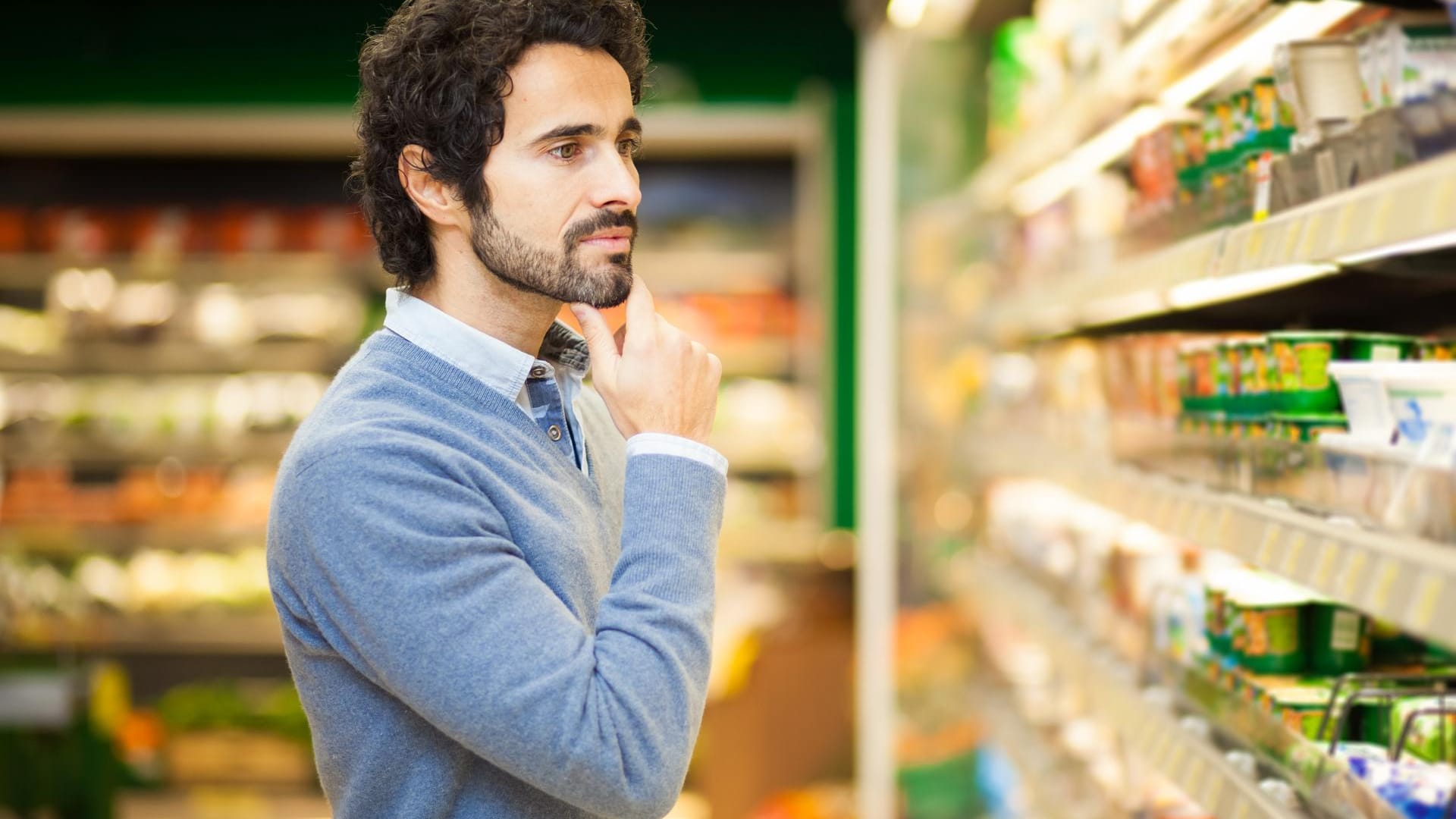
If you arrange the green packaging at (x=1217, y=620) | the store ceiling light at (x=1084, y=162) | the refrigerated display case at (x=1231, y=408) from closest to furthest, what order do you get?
the refrigerated display case at (x=1231, y=408) → the green packaging at (x=1217, y=620) → the store ceiling light at (x=1084, y=162)

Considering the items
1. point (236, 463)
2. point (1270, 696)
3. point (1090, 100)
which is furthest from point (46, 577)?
point (1270, 696)

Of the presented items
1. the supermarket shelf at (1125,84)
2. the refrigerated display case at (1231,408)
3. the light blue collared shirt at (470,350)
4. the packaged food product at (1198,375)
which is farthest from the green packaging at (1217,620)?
A: the light blue collared shirt at (470,350)

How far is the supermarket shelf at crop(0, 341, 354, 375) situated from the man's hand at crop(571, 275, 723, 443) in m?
4.75

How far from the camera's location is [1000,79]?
12.3 feet

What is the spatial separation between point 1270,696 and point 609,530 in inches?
33.6

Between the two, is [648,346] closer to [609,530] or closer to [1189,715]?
[609,530]

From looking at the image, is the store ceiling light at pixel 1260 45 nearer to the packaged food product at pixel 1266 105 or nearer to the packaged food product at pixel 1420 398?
the packaged food product at pixel 1266 105

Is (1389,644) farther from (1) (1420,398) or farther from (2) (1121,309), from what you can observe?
(2) (1121,309)

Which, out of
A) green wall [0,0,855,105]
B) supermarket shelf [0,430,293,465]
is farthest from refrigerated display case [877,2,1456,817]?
supermarket shelf [0,430,293,465]

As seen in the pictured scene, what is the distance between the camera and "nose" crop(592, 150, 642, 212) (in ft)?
5.02

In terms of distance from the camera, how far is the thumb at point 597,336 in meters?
1.54

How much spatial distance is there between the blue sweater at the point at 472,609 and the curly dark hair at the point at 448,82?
0.18 m

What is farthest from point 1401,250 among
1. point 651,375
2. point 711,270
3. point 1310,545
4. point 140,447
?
point 140,447

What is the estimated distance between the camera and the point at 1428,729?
5.05ft
